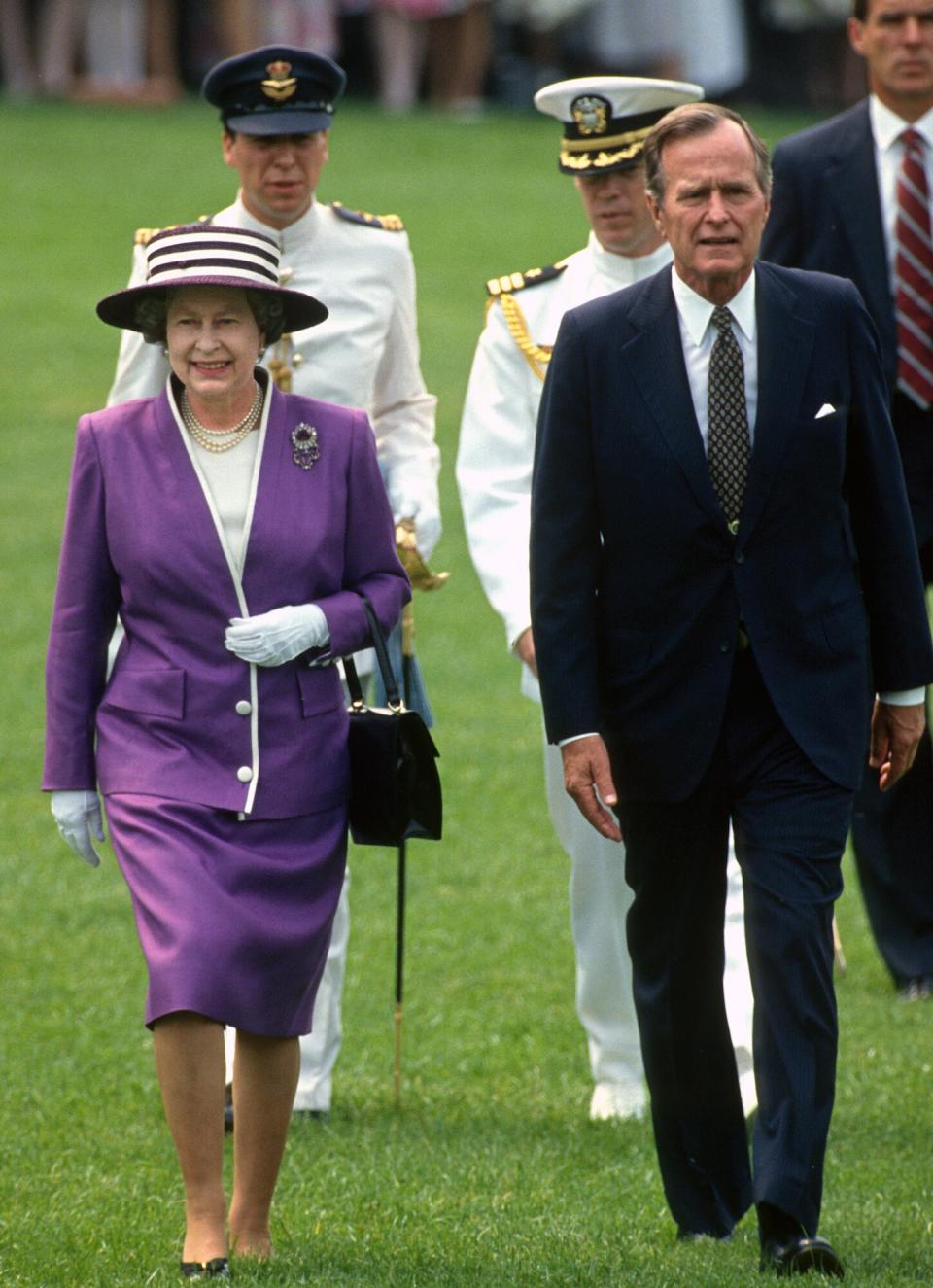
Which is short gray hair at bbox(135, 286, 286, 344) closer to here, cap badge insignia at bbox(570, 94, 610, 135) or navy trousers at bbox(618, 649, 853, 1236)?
navy trousers at bbox(618, 649, 853, 1236)

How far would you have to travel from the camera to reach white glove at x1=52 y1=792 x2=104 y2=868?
214 inches

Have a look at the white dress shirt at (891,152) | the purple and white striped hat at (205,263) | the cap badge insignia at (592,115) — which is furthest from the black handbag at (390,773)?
the white dress shirt at (891,152)

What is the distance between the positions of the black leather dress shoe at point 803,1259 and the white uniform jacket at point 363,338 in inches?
86.7

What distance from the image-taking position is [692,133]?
17.4 feet

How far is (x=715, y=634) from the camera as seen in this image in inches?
209

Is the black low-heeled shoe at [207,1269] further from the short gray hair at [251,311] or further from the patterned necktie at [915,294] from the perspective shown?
the patterned necktie at [915,294]

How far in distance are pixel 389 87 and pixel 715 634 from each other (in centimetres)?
2293

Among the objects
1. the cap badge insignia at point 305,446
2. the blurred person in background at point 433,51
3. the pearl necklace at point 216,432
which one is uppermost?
the pearl necklace at point 216,432

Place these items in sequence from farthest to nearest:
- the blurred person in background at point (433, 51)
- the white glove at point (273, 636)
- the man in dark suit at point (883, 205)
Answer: the blurred person in background at point (433, 51) → the man in dark suit at point (883, 205) → the white glove at point (273, 636)

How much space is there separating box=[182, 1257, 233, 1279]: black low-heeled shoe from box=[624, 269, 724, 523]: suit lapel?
5.39ft

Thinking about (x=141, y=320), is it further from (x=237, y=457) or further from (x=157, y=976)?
(x=157, y=976)

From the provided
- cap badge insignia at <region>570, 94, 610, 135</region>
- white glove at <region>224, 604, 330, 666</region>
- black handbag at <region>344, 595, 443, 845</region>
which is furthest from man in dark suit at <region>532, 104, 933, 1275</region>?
cap badge insignia at <region>570, 94, 610, 135</region>

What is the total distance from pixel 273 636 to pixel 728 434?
0.92 m

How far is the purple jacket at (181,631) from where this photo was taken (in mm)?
5383
